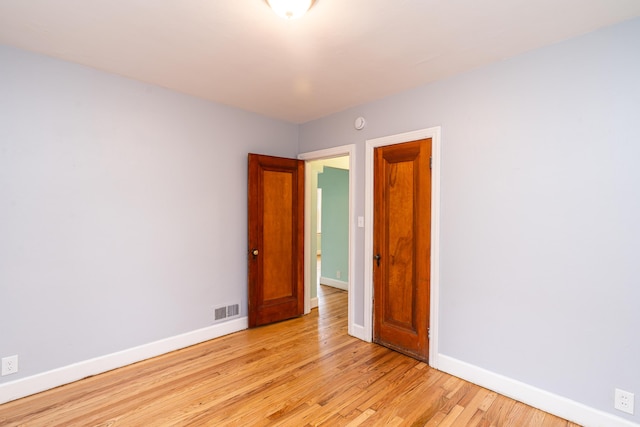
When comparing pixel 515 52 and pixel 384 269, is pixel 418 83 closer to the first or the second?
pixel 515 52

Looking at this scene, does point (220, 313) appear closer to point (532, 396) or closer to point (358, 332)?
point (358, 332)

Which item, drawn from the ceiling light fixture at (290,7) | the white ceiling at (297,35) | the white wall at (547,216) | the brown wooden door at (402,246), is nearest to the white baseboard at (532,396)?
the white wall at (547,216)

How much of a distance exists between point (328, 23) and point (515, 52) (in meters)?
1.46

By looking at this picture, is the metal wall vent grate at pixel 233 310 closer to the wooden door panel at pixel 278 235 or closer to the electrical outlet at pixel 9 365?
the wooden door panel at pixel 278 235

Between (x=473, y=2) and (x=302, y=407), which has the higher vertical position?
(x=473, y=2)

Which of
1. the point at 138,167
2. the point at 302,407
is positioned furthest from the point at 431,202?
the point at 138,167

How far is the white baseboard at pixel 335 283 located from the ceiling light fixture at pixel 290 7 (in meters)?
4.66

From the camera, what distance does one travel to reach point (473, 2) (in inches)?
69.4

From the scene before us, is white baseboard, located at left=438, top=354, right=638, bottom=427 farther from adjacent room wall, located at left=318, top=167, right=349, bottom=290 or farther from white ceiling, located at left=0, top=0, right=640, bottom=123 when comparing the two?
adjacent room wall, located at left=318, top=167, right=349, bottom=290

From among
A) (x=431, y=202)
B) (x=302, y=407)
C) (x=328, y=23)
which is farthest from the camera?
(x=431, y=202)

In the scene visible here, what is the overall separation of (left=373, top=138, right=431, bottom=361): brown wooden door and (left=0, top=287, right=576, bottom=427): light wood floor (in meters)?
0.26

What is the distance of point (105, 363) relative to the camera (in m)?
2.71

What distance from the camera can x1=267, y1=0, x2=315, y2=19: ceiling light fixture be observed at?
1705mm

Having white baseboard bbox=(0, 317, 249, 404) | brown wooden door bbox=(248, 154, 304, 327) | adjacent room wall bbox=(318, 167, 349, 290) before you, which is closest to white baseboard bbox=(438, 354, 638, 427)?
brown wooden door bbox=(248, 154, 304, 327)
